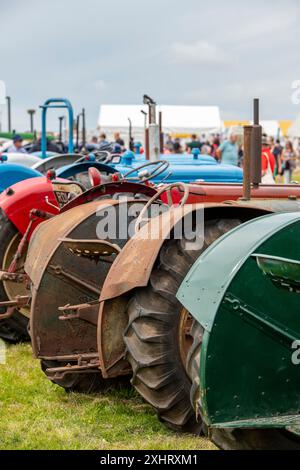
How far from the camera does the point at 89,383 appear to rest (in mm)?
5105

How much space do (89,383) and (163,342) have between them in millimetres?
1219

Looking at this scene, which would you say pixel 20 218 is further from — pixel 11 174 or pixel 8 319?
pixel 11 174

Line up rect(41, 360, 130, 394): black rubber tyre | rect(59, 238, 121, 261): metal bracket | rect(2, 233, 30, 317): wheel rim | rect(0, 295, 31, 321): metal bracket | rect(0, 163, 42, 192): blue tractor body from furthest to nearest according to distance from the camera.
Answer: rect(0, 163, 42, 192): blue tractor body
rect(2, 233, 30, 317): wheel rim
rect(0, 295, 31, 321): metal bracket
rect(41, 360, 130, 394): black rubber tyre
rect(59, 238, 121, 261): metal bracket

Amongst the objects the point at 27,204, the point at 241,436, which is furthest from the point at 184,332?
the point at 27,204

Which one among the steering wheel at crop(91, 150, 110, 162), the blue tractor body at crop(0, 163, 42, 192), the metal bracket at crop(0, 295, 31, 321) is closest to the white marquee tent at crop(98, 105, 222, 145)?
the steering wheel at crop(91, 150, 110, 162)

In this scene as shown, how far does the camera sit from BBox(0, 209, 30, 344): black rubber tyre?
257 inches

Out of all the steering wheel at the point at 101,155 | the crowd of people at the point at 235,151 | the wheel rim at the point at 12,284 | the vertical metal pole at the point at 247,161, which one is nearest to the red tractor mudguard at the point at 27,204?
the wheel rim at the point at 12,284

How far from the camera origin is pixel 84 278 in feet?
16.5

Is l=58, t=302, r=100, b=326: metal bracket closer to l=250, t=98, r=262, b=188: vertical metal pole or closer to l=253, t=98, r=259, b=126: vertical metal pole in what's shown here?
l=250, t=98, r=262, b=188: vertical metal pole

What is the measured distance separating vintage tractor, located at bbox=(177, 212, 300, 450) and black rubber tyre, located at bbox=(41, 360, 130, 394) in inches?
70.1

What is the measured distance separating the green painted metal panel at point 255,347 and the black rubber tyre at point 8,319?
3480 mm

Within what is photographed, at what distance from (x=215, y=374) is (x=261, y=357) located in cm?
19

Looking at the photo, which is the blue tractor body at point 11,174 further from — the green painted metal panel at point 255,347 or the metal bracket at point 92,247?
the green painted metal panel at point 255,347

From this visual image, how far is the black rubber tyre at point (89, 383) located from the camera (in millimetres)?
5070
